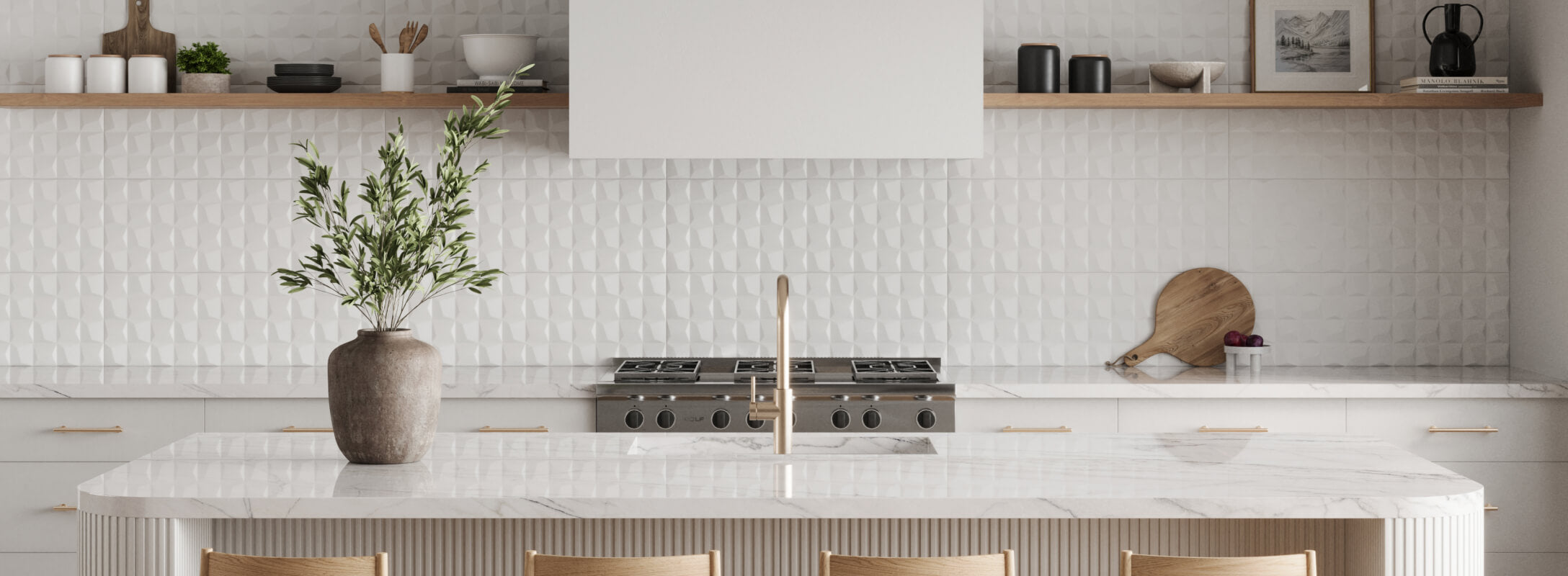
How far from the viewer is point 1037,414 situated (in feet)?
11.4

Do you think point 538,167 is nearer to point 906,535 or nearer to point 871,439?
point 871,439

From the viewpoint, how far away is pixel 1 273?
13.0ft

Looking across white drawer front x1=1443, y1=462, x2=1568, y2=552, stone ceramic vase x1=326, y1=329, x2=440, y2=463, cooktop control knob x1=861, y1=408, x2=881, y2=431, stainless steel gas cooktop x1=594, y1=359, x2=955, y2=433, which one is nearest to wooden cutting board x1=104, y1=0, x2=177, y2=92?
stainless steel gas cooktop x1=594, y1=359, x2=955, y2=433

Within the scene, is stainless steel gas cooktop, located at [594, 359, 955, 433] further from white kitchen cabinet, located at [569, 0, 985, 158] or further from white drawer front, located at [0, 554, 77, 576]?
white drawer front, located at [0, 554, 77, 576]

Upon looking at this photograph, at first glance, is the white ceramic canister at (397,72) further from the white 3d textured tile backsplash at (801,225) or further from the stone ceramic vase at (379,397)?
the stone ceramic vase at (379,397)

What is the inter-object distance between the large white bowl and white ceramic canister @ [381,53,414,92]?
0.62 ft

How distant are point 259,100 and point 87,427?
1.10 m

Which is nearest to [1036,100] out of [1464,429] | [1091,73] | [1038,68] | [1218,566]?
[1038,68]

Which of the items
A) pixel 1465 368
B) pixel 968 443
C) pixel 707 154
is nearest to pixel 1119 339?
pixel 1465 368

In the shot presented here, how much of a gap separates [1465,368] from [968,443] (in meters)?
2.52

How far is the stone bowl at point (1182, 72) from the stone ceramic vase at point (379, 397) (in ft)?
8.78

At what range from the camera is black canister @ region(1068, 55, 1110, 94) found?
150 inches

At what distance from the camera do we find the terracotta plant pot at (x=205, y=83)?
12.5 feet

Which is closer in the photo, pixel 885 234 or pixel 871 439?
pixel 871 439
